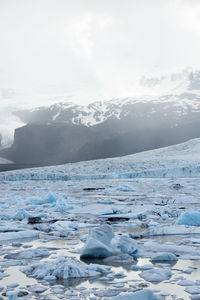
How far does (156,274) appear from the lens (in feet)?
19.2

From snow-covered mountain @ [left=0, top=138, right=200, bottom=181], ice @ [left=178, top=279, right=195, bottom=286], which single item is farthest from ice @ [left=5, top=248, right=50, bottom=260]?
snow-covered mountain @ [left=0, top=138, right=200, bottom=181]

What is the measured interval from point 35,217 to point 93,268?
677 centimetres

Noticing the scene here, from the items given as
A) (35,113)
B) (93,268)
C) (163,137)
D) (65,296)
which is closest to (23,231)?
(93,268)

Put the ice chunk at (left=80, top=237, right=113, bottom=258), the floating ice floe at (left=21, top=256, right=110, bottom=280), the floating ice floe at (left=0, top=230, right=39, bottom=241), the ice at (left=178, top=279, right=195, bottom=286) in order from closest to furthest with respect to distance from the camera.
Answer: the ice at (left=178, top=279, right=195, bottom=286) → the floating ice floe at (left=21, top=256, right=110, bottom=280) → the ice chunk at (left=80, top=237, right=113, bottom=258) → the floating ice floe at (left=0, top=230, right=39, bottom=241)

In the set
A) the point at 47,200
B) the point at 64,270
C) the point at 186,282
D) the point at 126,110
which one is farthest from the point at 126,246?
the point at 126,110

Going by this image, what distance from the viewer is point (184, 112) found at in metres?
136

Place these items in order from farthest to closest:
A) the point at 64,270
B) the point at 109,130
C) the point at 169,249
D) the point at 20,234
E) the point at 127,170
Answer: the point at 109,130 → the point at 127,170 → the point at 20,234 → the point at 169,249 → the point at 64,270

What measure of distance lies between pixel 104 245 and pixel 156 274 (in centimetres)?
161

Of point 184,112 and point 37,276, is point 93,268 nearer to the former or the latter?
point 37,276

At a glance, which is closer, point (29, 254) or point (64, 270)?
point (64, 270)

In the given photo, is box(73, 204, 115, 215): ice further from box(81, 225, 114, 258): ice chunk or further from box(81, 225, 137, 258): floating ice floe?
box(81, 225, 114, 258): ice chunk

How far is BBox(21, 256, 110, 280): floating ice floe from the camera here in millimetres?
5940

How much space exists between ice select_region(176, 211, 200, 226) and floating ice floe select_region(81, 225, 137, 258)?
3.45 m

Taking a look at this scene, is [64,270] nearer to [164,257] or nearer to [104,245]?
[104,245]
